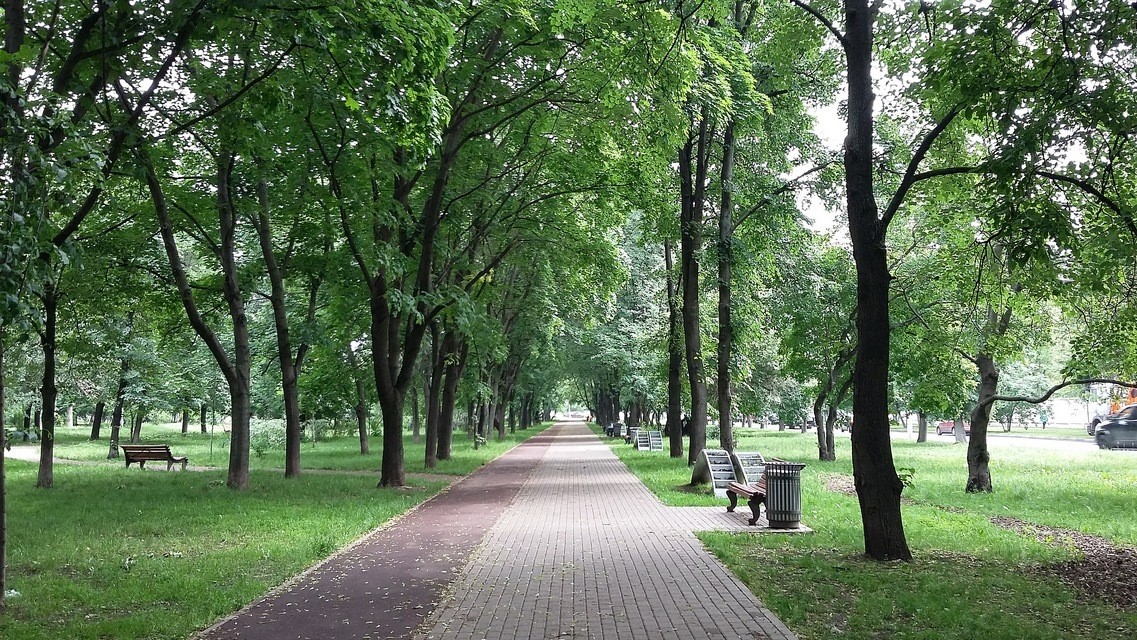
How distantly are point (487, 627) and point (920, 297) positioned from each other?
1584cm

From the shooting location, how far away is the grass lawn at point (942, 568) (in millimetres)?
5973

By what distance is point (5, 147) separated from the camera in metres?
5.54

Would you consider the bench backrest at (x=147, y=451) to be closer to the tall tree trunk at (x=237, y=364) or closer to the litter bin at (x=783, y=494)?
the tall tree trunk at (x=237, y=364)

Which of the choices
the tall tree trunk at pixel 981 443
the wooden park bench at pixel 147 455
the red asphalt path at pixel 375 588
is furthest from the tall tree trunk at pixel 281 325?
the tall tree trunk at pixel 981 443

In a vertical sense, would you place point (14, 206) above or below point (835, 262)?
below

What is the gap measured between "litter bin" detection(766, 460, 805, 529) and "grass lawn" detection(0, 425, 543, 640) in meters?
5.60

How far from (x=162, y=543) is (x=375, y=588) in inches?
159

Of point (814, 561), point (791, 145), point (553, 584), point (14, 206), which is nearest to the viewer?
point (14, 206)

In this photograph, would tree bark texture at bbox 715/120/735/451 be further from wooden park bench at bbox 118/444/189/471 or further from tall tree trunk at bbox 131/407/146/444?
tall tree trunk at bbox 131/407/146/444

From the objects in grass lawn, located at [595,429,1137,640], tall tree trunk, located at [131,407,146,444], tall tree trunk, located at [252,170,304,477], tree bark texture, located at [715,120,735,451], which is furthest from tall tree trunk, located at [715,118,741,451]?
tall tree trunk, located at [131,407,146,444]

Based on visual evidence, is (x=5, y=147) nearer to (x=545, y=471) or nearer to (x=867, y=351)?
(x=867, y=351)

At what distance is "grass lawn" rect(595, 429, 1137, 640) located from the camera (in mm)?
5973

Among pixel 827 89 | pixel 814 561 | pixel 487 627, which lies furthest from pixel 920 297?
pixel 487 627

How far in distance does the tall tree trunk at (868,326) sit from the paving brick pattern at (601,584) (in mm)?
1808
